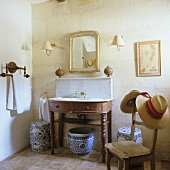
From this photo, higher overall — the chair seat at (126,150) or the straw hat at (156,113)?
the straw hat at (156,113)

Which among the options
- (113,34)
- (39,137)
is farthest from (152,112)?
(39,137)

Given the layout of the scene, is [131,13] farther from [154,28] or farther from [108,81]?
[108,81]

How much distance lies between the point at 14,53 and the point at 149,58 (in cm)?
209

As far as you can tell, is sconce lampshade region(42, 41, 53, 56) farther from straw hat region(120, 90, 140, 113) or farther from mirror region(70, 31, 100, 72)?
straw hat region(120, 90, 140, 113)

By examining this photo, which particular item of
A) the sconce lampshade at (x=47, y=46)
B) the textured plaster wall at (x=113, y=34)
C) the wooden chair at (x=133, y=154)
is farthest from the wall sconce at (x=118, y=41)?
the wooden chair at (x=133, y=154)

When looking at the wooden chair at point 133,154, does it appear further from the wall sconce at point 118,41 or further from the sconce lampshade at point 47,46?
the sconce lampshade at point 47,46

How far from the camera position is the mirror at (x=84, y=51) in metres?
2.82

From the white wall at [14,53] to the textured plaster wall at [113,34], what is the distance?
159 millimetres

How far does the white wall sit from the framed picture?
1.92 metres

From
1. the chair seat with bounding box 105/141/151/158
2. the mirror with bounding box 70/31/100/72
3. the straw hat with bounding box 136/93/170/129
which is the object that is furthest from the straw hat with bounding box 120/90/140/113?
the mirror with bounding box 70/31/100/72

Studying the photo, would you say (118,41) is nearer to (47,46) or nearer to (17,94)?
(47,46)

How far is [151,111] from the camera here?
1597 millimetres

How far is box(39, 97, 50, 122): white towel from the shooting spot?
301 centimetres

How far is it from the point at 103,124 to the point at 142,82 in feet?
2.88
